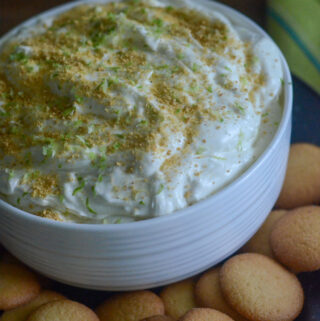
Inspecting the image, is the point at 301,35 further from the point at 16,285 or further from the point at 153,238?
the point at 16,285

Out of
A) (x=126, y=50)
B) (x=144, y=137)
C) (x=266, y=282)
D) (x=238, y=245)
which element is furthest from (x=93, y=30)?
(x=266, y=282)

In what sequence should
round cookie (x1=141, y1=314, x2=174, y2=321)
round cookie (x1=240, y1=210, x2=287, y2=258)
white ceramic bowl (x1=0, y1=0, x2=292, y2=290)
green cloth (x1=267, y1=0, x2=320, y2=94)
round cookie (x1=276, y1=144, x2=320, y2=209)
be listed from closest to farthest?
white ceramic bowl (x1=0, y1=0, x2=292, y2=290) < round cookie (x1=141, y1=314, x2=174, y2=321) < round cookie (x1=240, y1=210, x2=287, y2=258) < round cookie (x1=276, y1=144, x2=320, y2=209) < green cloth (x1=267, y1=0, x2=320, y2=94)

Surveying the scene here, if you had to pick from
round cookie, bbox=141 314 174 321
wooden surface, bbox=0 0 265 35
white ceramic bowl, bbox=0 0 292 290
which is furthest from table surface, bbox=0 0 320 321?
round cookie, bbox=141 314 174 321

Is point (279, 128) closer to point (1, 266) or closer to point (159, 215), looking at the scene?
point (159, 215)

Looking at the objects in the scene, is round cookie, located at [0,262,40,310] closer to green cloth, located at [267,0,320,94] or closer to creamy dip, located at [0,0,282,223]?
creamy dip, located at [0,0,282,223]

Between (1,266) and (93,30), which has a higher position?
(93,30)

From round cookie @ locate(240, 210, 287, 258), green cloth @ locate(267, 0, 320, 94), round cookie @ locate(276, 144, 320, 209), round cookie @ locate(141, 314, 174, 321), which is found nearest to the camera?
round cookie @ locate(141, 314, 174, 321)

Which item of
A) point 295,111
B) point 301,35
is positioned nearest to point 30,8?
point 301,35
